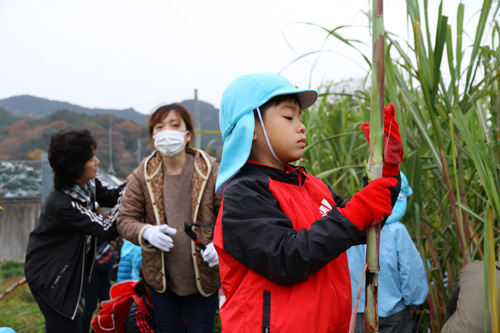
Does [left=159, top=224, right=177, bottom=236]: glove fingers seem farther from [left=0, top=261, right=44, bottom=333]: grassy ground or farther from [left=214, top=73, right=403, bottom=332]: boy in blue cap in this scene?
[left=0, top=261, right=44, bottom=333]: grassy ground

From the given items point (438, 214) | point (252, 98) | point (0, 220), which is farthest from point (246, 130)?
point (0, 220)

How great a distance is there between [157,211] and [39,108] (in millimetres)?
31544

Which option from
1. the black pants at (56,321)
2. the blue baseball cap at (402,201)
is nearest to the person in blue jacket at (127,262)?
the black pants at (56,321)

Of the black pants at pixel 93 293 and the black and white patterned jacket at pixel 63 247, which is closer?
the black and white patterned jacket at pixel 63 247

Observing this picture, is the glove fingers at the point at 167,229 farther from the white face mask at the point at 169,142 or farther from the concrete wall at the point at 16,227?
the concrete wall at the point at 16,227

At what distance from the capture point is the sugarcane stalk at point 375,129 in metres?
1.08

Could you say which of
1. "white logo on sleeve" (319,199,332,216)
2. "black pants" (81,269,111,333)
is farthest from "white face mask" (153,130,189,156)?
"black pants" (81,269,111,333)

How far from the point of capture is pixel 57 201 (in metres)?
2.87

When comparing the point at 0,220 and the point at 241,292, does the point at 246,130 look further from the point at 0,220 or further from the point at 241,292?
the point at 0,220

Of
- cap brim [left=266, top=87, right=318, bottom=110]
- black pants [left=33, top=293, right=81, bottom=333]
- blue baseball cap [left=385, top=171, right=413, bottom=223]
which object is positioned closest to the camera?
cap brim [left=266, top=87, right=318, bottom=110]

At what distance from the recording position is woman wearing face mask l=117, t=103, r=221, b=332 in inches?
98.0

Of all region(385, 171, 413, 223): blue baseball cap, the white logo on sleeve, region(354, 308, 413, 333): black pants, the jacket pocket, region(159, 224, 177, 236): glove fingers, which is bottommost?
region(354, 308, 413, 333): black pants

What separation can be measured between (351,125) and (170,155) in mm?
1152

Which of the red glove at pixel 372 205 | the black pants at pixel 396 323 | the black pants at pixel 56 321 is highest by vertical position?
the red glove at pixel 372 205
